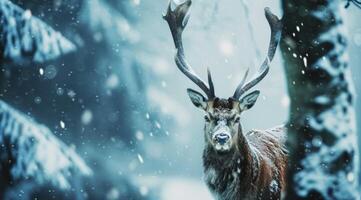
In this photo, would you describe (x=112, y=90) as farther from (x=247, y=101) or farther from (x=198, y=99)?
(x=247, y=101)

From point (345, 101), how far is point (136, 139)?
473 cm

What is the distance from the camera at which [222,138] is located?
3.82m

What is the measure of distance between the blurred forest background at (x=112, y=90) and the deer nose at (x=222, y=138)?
277 centimetres

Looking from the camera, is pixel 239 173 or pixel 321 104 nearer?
pixel 321 104

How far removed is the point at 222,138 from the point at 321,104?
0.65 metres

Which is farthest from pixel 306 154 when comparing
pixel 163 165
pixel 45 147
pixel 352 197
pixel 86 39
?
pixel 163 165

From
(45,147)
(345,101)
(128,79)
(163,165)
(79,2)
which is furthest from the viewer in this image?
(163,165)

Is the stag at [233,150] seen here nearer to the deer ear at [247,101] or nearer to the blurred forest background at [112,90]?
the deer ear at [247,101]

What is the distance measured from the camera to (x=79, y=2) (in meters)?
7.27

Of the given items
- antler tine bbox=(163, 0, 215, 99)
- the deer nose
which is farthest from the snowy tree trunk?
antler tine bbox=(163, 0, 215, 99)

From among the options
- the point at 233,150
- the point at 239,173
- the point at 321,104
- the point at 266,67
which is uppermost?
the point at 321,104

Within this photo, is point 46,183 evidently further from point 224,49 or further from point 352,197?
point 352,197

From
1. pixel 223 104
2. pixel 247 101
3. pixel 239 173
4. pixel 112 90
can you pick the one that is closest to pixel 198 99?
pixel 223 104

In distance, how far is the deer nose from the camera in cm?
382
